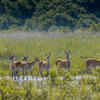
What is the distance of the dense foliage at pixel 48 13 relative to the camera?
42469mm

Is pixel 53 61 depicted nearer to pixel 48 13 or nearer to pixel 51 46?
pixel 51 46

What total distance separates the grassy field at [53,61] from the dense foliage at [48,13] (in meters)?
19.7

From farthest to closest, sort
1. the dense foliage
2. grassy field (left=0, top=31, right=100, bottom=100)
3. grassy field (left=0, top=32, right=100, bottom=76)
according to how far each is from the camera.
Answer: the dense foliage
grassy field (left=0, top=32, right=100, bottom=76)
grassy field (left=0, top=31, right=100, bottom=100)

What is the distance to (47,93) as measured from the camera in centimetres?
693

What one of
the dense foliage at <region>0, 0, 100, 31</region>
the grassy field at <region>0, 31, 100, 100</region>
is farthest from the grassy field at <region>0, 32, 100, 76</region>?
the dense foliage at <region>0, 0, 100, 31</region>

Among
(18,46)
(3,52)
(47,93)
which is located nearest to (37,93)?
(47,93)

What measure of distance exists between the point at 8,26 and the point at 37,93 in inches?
1535

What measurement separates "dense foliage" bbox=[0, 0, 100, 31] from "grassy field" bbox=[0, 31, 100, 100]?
1969 centimetres

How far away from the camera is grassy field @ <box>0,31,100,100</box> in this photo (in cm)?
693

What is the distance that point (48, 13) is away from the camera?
4328 cm

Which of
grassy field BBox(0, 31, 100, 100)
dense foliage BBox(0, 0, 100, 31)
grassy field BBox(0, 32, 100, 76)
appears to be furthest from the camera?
dense foliage BBox(0, 0, 100, 31)

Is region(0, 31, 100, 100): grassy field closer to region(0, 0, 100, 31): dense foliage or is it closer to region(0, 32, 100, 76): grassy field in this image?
region(0, 32, 100, 76): grassy field

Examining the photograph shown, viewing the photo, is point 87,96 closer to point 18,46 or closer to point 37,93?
point 37,93

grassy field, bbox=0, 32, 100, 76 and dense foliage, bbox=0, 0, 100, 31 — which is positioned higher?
grassy field, bbox=0, 32, 100, 76
